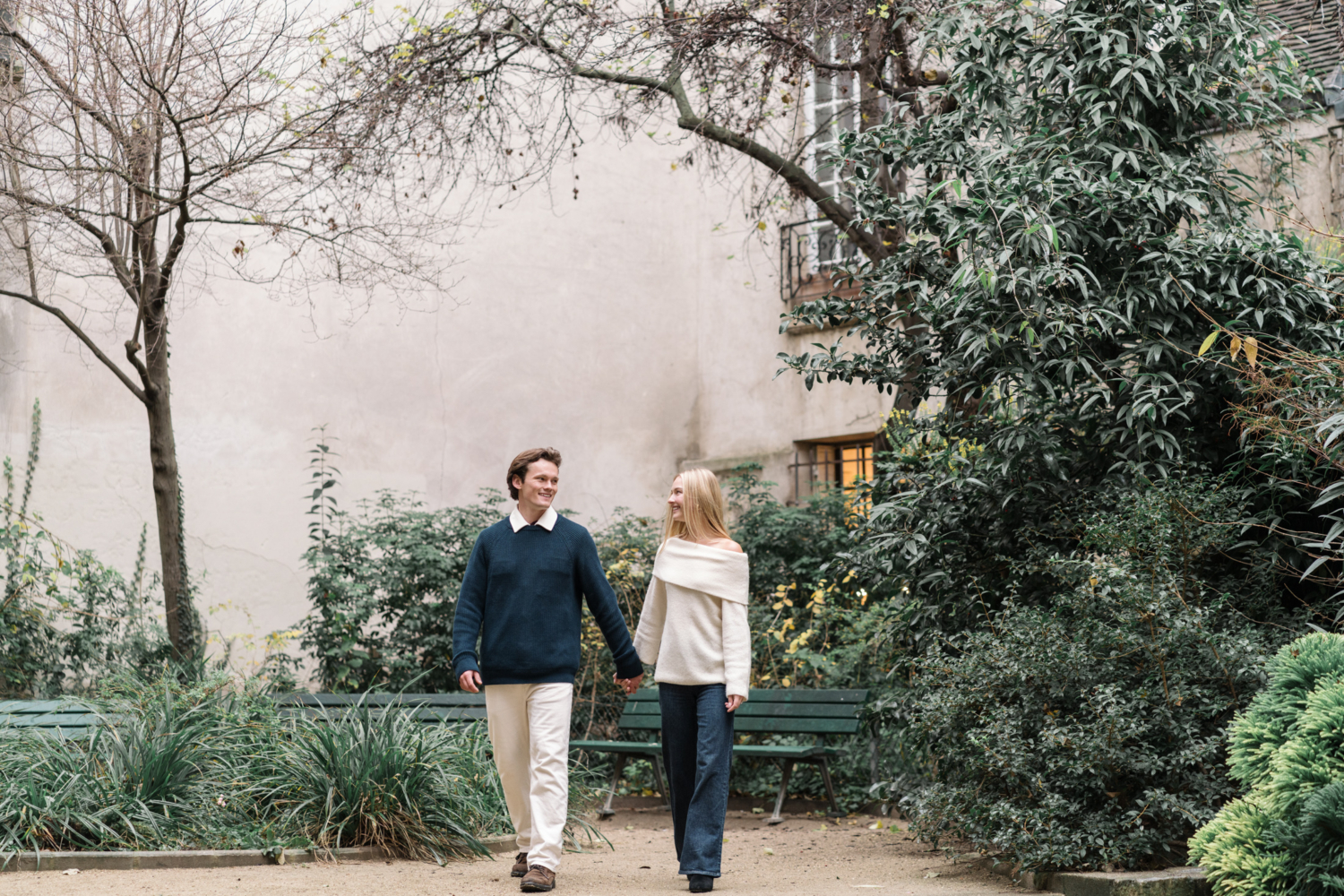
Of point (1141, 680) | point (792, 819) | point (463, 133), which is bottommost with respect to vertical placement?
point (792, 819)

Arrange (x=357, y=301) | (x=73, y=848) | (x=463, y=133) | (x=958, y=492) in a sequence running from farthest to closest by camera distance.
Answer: (x=357, y=301) < (x=463, y=133) < (x=958, y=492) < (x=73, y=848)

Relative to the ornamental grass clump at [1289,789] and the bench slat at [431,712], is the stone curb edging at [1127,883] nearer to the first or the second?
the ornamental grass clump at [1289,789]

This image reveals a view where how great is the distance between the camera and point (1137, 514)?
5.70 meters

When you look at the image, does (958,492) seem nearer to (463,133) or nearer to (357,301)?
(463,133)

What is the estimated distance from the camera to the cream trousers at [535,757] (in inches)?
217

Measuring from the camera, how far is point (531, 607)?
18.7 ft

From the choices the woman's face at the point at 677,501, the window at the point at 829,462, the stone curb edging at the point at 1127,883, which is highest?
the window at the point at 829,462

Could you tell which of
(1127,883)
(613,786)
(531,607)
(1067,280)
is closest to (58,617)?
(613,786)

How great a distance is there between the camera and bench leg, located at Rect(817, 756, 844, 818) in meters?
8.35

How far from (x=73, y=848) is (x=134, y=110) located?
4698 mm

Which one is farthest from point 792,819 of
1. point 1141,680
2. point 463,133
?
point 463,133

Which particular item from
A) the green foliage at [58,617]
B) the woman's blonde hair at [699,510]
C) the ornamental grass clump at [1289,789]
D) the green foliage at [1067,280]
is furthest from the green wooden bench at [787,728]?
the green foliage at [58,617]

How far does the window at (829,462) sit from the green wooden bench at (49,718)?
7515 mm

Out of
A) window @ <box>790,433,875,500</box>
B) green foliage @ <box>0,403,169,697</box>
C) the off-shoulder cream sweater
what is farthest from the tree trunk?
window @ <box>790,433,875,500</box>
